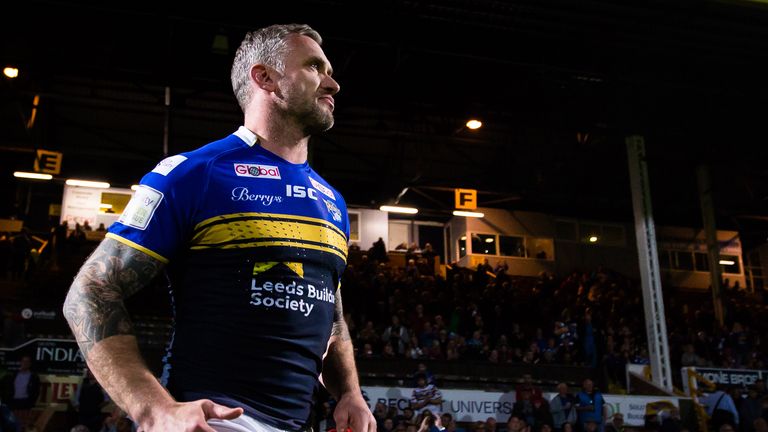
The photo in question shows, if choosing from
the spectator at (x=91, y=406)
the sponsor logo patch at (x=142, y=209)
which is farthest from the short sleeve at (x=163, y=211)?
the spectator at (x=91, y=406)

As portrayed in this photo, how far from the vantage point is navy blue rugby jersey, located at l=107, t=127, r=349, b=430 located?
85.3 inches

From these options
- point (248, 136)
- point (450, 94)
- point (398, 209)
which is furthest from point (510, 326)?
point (248, 136)

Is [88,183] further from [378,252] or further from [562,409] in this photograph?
[562,409]

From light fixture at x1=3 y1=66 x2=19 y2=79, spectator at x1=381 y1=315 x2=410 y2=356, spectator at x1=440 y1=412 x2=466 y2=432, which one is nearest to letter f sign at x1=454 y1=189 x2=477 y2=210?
spectator at x1=381 y1=315 x2=410 y2=356

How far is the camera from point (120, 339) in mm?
2031

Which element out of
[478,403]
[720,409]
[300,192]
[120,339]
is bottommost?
[720,409]

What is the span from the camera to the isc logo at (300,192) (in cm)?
247

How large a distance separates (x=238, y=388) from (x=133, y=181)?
26416mm

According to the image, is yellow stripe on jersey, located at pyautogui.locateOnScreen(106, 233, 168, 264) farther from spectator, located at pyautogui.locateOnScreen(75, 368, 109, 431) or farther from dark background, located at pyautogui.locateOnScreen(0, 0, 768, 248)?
spectator, located at pyautogui.locateOnScreen(75, 368, 109, 431)

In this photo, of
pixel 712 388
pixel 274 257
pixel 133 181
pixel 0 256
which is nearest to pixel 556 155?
pixel 712 388

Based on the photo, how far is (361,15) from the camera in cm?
1711

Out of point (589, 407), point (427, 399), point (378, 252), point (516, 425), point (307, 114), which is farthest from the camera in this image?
point (378, 252)

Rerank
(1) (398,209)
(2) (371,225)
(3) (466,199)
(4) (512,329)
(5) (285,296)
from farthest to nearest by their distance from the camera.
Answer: (2) (371,225)
(1) (398,209)
(3) (466,199)
(4) (512,329)
(5) (285,296)

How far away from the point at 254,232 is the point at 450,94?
1988 cm
